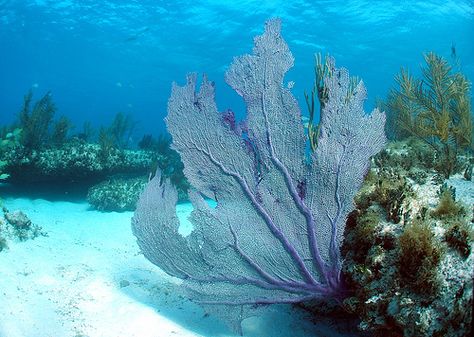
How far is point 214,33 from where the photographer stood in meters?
30.8

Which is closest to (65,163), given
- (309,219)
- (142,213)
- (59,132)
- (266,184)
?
(59,132)

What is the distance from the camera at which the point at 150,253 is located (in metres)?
4.16

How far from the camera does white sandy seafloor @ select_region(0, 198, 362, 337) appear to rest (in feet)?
12.0

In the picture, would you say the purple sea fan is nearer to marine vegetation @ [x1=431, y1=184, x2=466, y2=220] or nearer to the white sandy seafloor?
the white sandy seafloor

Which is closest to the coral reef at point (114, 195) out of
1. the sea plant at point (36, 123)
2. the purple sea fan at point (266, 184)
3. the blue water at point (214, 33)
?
the sea plant at point (36, 123)

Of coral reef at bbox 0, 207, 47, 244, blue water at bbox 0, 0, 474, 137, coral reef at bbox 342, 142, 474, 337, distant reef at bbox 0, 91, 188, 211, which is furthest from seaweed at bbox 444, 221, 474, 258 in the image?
blue water at bbox 0, 0, 474, 137

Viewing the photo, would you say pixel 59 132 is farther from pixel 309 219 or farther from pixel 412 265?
pixel 412 265

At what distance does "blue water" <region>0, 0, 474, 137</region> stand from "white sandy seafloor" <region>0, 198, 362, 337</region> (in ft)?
55.7

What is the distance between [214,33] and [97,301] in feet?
99.3

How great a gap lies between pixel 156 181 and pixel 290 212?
1857 mm

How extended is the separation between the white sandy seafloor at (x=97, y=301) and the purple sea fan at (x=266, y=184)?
0.44 m

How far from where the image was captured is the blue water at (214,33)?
25.0 meters

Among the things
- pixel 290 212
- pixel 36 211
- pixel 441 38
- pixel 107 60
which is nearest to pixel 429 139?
pixel 290 212

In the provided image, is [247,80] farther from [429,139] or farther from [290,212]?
[429,139]
